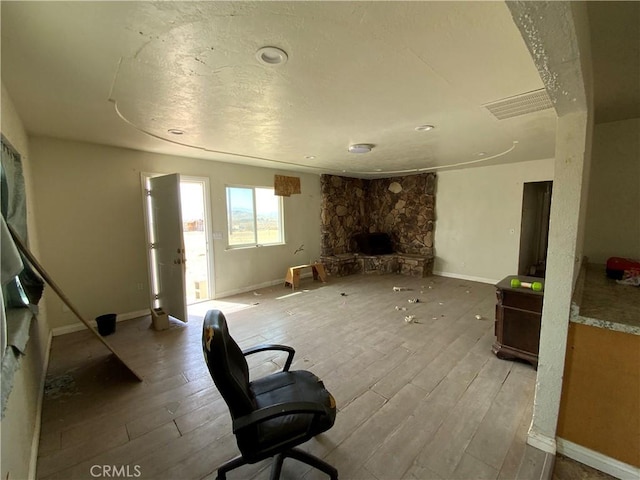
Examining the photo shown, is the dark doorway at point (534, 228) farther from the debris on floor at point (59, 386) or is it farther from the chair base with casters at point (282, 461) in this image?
the debris on floor at point (59, 386)

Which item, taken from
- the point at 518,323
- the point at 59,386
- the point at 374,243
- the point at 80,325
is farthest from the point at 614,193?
the point at 80,325

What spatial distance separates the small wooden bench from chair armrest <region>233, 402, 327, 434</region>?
4.03 m

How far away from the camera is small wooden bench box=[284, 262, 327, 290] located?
5267mm

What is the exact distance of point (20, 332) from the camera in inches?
52.8

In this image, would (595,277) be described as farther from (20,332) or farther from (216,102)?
(20,332)

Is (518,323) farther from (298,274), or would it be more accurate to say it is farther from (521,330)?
(298,274)

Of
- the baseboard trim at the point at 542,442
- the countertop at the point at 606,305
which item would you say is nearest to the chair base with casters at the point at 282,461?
the baseboard trim at the point at 542,442

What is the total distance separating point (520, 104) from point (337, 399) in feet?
9.12

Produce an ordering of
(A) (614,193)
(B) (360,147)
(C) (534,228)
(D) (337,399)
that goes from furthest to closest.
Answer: (C) (534,228) < (B) (360,147) < (A) (614,193) < (D) (337,399)

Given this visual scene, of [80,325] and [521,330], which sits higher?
[521,330]

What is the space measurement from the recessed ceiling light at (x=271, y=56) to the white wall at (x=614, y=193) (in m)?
3.32

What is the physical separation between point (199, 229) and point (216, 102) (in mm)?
3145

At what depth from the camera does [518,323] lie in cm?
257

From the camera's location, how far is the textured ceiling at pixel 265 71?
1.22 meters
